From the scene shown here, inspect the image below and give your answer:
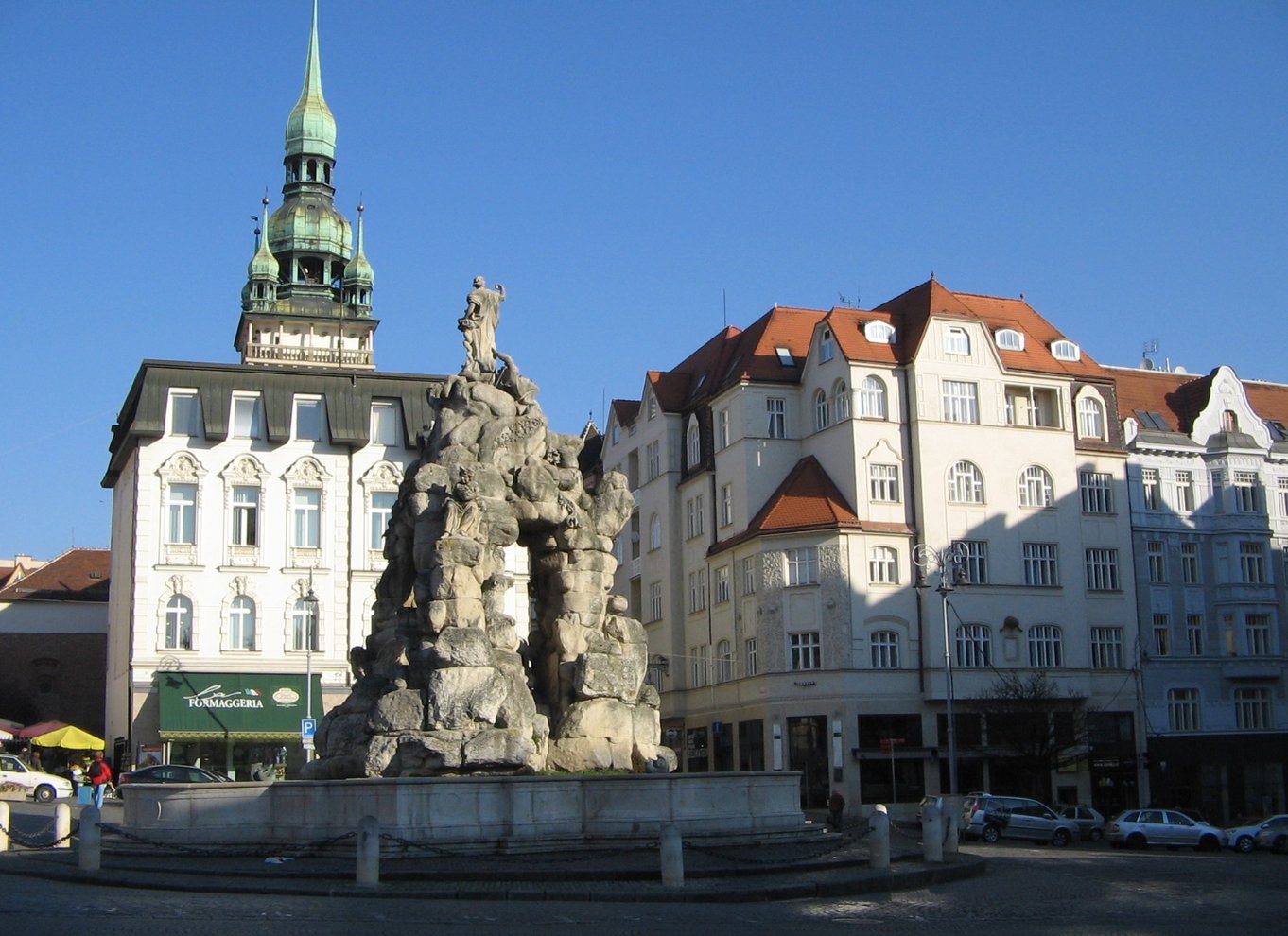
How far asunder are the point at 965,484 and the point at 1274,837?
17.9 m

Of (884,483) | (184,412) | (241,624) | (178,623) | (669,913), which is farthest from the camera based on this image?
(884,483)

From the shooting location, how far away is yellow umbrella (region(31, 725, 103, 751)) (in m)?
47.0

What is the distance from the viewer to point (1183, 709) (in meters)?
53.3

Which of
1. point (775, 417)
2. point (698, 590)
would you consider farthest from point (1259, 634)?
point (698, 590)

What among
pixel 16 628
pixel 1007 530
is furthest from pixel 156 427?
pixel 1007 530

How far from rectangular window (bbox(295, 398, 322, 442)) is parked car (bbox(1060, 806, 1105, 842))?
25734 mm

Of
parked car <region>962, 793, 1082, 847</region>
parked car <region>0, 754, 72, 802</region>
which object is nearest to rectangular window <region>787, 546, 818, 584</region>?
parked car <region>962, 793, 1082, 847</region>

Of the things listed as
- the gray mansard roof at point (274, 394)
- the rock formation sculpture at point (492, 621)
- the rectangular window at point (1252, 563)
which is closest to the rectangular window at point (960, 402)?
the rectangular window at point (1252, 563)

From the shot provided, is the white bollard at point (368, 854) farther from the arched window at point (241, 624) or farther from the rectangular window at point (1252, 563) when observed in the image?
the rectangular window at point (1252, 563)

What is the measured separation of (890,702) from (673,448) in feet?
48.0

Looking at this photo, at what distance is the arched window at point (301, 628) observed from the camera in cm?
4878

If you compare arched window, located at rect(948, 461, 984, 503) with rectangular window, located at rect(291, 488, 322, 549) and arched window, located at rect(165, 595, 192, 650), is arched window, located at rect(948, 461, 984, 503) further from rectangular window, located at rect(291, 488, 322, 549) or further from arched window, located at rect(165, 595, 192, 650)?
arched window, located at rect(165, 595, 192, 650)

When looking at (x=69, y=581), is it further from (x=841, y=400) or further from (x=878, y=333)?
(x=878, y=333)

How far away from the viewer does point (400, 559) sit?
24.0 meters
